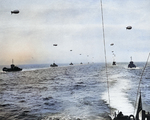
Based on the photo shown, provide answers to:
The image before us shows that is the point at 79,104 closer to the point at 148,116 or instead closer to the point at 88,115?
the point at 88,115

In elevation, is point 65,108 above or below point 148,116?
below

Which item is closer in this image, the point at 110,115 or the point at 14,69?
the point at 110,115

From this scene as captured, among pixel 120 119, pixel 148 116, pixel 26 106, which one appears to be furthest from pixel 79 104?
pixel 148 116

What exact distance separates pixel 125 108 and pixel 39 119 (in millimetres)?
11506

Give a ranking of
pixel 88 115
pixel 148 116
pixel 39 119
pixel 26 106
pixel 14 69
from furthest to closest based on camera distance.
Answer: pixel 14 69 < pixel 26 106 < pixel 88 115 < pixel 39 119 < pixel 148 116

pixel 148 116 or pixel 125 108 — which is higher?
pixel 148 116

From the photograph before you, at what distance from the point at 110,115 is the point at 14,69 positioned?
337ft

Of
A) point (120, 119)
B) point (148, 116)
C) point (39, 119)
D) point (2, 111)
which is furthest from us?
point (2, 111)

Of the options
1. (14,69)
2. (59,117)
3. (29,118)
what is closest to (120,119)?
Answer: (59,117)

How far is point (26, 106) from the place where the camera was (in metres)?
25.3

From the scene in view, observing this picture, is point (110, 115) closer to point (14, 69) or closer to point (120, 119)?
point (120, 119)

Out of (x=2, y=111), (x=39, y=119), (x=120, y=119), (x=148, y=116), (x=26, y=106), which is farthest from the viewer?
(x=26, y=106)

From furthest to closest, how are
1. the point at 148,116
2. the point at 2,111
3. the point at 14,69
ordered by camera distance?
the point at 14,69
the point at 2,111
the point at 148,116

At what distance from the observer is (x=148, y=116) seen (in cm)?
1218
